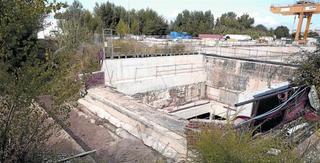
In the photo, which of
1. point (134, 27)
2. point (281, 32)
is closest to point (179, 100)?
point (134, 27)

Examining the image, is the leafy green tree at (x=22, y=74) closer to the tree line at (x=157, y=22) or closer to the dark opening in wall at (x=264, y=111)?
the dark opening in wall at (x=264, y=111)

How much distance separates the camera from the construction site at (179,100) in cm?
507

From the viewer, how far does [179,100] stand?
50.4ft

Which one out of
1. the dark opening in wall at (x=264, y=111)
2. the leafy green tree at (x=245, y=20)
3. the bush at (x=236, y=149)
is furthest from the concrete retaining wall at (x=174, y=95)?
the leafy green tree at (x=245, y=20)

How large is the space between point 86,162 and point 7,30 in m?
2.52

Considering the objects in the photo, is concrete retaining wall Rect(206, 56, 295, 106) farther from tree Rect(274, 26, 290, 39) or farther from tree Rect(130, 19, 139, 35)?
tree Rect(274, 26, 290, 39)

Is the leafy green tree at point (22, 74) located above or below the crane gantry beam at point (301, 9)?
below

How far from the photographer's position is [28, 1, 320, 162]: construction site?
5.07 meters

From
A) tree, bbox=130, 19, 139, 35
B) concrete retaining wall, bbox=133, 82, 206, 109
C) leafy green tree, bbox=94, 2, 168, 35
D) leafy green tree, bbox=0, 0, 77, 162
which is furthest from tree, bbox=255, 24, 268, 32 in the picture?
leafy green tree, bbox=0, 0, 77, 162

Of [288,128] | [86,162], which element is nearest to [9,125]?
[86,162]

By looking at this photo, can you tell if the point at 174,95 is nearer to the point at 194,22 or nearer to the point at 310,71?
the point at 310,71

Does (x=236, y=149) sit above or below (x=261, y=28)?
below

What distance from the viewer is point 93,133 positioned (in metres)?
6.25

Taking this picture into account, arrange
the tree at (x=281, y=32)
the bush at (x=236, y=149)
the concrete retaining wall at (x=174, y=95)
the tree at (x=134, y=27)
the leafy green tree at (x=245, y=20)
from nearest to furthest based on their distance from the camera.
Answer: the bush at (x=236, y=149)
the concrete retaining wall at (x=174, y=95)
the tree at (x=134, y=27)
the leafy green tree at (x=245, y=20)
the tree at (x=281, y=32)
